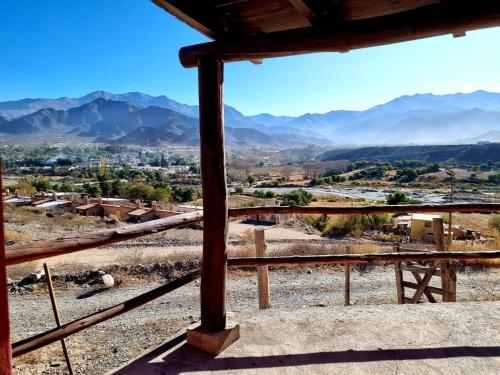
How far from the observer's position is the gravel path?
6410 millimetres

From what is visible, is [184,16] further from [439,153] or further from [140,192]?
[439,153]

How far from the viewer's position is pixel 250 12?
2504 millimetres

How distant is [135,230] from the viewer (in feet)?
8.14

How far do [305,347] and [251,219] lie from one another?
24.0m

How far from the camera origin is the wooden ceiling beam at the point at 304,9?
214 cm

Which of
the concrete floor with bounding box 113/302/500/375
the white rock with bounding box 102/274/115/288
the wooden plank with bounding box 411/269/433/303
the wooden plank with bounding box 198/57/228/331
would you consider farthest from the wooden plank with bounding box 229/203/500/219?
the white rock with bounding box 102/274/115/288

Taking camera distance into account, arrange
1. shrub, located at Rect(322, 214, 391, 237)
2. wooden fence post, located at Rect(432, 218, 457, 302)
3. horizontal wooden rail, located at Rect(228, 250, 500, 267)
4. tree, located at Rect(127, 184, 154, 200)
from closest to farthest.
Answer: horizontal wooden rail, located at Rect(228, 250, 500, 267) → wooden fence post, located at Rect(432, 218, 457, 302) → shrub, located at Rect(322, 214, 391, 237) → tree, located at Rect(127, 184, 154, 200)

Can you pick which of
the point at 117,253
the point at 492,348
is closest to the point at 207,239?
the point at 492,348

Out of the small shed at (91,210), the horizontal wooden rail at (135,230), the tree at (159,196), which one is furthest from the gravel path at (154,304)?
the tree at (159,196)

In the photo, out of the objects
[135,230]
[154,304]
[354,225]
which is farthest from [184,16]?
[354,225]

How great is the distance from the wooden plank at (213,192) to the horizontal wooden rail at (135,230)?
384 mm

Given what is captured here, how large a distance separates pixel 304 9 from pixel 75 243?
1.85 metres

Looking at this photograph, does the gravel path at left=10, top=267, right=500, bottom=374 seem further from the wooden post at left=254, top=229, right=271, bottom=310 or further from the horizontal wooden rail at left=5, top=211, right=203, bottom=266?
the horizontal wooden rail at left=5, top=211, right=203, bottom=266

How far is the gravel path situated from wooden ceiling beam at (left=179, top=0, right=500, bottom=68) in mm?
5491
